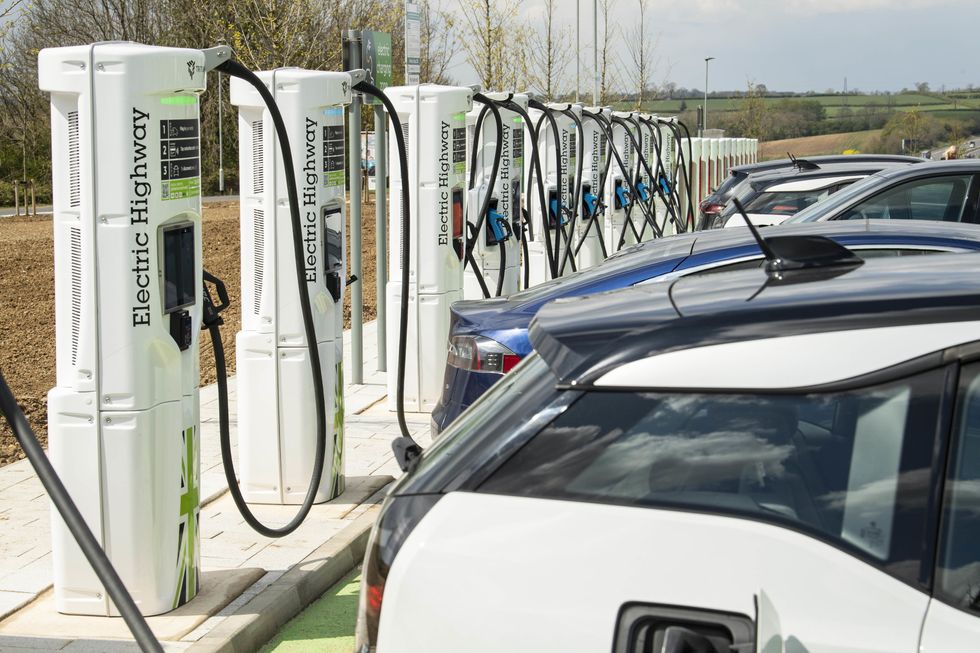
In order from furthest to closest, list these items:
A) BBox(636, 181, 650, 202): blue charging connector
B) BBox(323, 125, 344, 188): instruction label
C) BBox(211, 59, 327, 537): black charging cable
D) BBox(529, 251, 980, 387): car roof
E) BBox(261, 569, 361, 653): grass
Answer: BBox(636, 181, 650, 202): blue charging connector, BBox(323, 125, 344, 188): instruction label, BBox(211, 59, 327, 537): black charging cable, BBox(261, 569, 361, 653): grass, BBox(529, 251, 980, 387): car roof

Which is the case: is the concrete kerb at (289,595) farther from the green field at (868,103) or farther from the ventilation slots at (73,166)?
the green field at (868,103)

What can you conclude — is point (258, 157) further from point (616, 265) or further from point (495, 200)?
point (495, 200)

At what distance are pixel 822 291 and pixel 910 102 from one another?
78580 millimetres

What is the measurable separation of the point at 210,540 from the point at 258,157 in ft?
6.63

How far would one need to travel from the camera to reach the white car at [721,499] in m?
2.17

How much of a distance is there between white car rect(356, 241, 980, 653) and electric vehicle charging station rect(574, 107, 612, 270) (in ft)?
41.3

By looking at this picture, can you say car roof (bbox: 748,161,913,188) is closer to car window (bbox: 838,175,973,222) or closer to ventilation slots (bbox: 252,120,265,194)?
car window (bbox: 838,175,973,222)

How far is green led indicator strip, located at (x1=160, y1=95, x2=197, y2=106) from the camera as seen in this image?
4.92 metres

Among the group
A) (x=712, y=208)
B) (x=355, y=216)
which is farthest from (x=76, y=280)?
(x=712, y=208)

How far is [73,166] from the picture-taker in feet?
15.9

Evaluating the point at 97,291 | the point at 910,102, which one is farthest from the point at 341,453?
the point at 910,102

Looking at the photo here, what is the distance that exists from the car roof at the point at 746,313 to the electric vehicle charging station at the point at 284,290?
13.5 feet

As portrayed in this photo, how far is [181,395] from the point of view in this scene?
16.9 ft

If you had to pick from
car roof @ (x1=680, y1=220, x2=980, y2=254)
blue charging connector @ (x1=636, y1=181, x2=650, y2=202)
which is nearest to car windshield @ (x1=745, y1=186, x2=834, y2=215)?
blue charging connector @ (x1=636, y1=181, x2=650, y2=202)
